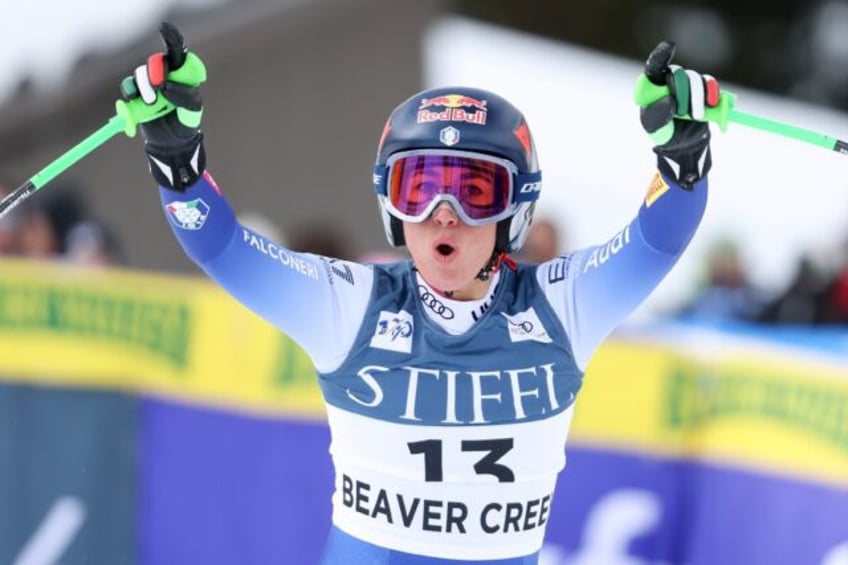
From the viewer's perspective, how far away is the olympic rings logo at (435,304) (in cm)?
433

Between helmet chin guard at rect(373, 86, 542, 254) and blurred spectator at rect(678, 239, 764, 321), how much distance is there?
6847 mm

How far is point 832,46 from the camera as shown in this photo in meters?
23.7

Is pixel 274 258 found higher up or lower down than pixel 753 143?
lower down

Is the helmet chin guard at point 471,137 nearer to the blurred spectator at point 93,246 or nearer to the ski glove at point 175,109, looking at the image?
the ski glove at point 175,109

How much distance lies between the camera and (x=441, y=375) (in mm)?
4266

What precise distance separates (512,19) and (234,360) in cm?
1482

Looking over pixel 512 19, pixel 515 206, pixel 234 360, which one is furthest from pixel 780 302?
pixel 512 19

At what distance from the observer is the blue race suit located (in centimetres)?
426

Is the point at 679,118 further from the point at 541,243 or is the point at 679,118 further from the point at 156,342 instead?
the point at 541,243

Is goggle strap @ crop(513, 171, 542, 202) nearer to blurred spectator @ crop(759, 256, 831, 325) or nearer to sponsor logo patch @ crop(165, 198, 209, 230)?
sponsor logo patch @ crop(165, 198, 209, 230)

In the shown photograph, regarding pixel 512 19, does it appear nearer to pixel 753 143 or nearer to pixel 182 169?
pixel 753 143

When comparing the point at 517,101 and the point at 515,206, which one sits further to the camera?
the point at 517,101

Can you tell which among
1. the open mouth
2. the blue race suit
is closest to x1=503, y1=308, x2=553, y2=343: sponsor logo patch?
the blue race suit

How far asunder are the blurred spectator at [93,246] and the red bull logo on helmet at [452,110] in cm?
496
